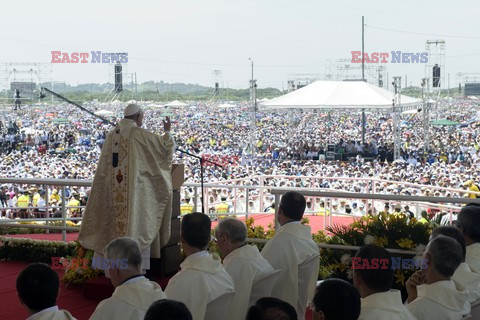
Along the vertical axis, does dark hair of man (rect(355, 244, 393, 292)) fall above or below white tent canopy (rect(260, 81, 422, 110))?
below

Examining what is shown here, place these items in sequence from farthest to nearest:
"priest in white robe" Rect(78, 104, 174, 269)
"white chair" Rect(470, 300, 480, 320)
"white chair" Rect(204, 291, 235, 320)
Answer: "priest in white robe" Rect(78, 104, 174, 269), "white chair" Rect(204, 291, 235, 320), "white chair" Rect(470, 300, 480, 320)

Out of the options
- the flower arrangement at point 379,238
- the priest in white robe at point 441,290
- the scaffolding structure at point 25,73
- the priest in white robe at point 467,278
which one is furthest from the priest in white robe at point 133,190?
the scaffolding structure at point 25,73

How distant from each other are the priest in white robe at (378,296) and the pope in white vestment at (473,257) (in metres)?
1.00

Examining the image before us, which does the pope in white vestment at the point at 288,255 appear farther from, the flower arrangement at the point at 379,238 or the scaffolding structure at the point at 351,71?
the scaffolding structure at the point at 351,71

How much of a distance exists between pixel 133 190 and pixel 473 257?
2584 mm

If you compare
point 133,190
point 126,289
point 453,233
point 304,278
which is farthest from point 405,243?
→ point 126,289

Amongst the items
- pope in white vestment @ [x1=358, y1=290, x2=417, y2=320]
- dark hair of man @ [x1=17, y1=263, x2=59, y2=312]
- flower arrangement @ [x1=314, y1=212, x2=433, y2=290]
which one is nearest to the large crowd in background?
flower arrangement @ [x1=314, y1=212, x2=433, y2=290]

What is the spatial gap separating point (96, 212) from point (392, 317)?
3.27m

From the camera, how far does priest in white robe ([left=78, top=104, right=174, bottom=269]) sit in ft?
17.2

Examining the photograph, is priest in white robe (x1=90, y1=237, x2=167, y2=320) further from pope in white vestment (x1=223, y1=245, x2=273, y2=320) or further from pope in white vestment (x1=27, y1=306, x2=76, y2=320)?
pope in white vestment (x1=223, y1=245, x2=273, y2=320)

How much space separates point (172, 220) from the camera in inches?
220

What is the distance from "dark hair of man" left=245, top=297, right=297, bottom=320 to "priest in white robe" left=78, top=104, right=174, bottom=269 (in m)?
3.16

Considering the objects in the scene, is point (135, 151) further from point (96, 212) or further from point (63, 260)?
point (63, 260)

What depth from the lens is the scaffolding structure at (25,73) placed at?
60.2m
